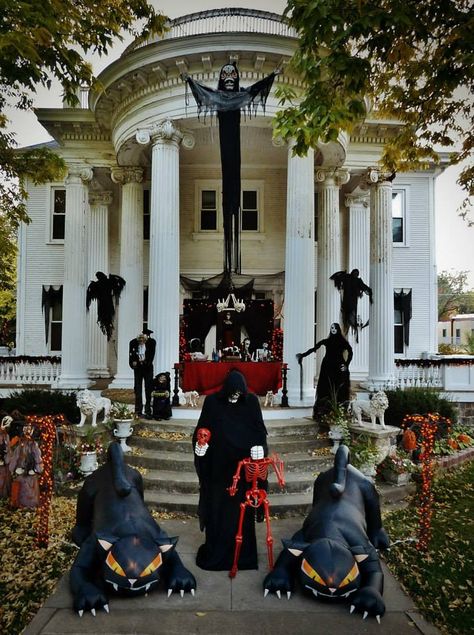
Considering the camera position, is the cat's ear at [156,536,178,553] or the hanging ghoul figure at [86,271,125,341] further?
the hanging ghoul figure at [86,271,125,341]

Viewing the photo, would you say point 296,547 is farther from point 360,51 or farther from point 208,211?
point 208,211

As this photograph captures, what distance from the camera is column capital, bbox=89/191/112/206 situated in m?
16.0

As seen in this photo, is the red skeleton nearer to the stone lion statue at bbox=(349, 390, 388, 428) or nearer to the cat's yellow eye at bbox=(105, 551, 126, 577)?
the cat's yellow eye at bbox=(105, 551, 126, 577)

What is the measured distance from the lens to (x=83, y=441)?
8.06 m

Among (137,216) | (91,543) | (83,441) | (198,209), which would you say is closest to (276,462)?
(91,543)

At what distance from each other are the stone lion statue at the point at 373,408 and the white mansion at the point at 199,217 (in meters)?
1.92

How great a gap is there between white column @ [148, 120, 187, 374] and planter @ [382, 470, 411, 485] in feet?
17.1

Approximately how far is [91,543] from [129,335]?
9.48 m

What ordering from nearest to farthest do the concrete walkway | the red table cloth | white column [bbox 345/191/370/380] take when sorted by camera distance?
the concrete walkway, the red table cloth, white column [bbox 345/191/370/380]

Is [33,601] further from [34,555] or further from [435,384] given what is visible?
[435,384]

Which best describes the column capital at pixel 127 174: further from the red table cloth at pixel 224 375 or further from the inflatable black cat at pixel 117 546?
the inflatable black cat at pixel 117 546

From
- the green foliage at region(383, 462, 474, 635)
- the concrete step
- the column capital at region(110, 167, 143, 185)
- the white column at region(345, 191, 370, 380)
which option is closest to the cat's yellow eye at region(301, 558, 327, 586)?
the green foliage at region(383, 462, 474, 635)

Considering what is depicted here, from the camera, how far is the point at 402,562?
549 centimetres

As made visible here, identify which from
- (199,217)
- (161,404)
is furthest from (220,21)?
(161,404)
